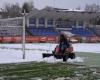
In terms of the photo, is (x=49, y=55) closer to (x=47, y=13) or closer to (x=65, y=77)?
(x=65, y=77)

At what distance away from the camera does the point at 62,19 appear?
85312mm

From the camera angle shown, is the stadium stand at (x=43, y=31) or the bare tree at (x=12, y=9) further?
the bare tree at (x=12, y=9)

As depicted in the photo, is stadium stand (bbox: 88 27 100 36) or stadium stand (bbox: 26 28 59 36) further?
stadium stand (bbox: 88 27 100 36)

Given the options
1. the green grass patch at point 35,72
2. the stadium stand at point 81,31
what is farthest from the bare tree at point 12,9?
the green grass patch at point 35,72

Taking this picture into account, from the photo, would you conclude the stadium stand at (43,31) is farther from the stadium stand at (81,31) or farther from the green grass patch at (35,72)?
the green grass patch at (35,72)

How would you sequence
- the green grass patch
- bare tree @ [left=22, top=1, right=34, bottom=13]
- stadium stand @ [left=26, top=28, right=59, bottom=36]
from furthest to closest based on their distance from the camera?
bare tree @ [left=22, top=1, right=34, bottom=13]
stadium stand @ [left=26, top=28, right=59, bottom=36]
the green grass patch

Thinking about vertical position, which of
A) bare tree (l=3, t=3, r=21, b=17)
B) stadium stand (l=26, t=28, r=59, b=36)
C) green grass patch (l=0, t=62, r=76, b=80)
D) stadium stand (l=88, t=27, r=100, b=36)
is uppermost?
green grass patch (l=0, t=62, r=76, b=80)

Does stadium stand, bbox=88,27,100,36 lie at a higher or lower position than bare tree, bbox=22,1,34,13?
lower

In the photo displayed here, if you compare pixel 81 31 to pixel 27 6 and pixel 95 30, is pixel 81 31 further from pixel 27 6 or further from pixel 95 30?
pixel 27 6

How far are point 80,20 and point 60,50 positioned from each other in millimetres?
60082

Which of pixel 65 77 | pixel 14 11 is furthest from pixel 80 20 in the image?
pixel 65 77

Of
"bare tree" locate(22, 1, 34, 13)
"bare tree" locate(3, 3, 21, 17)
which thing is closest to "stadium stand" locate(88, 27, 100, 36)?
"bare tree" locate(22, 1, 34, 13)

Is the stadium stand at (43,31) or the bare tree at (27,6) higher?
the bare tree at (27,6)

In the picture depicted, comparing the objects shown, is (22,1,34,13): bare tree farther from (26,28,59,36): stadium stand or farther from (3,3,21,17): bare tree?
(26,28,59,36): stadium stand
